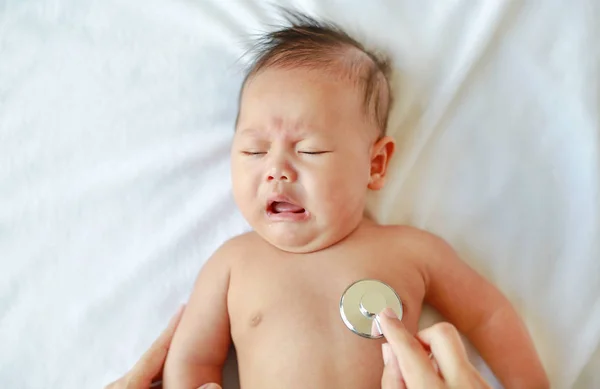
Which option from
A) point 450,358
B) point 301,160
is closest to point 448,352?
point 450,358

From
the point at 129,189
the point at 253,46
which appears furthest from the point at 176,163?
the point at 253,46

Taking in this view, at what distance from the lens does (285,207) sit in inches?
44.8

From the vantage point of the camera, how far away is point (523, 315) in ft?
3.88

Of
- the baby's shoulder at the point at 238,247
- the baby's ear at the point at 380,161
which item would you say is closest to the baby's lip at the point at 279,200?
the baby's shoulder at the point at 238,247

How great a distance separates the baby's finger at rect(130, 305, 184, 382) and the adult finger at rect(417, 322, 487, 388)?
55 centimetres

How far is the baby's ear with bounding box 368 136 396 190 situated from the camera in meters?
1.24

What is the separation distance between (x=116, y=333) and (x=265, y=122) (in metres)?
0.57

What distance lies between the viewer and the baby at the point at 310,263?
3.54ft

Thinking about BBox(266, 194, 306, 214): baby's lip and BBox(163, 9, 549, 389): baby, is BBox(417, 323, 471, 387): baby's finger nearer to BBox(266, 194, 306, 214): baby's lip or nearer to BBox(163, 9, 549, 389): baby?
BBox(163, 9, 549, 389): baby

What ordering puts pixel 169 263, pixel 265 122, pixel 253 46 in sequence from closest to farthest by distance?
pixel 265 122 → pixel 169 263 → pixel 253 46

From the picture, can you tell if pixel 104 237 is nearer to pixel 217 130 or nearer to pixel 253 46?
pixel 217 130

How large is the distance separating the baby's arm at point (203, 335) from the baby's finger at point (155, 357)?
20 mm

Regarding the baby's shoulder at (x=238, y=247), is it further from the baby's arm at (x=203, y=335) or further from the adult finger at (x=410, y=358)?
the adult finger at (x=410, y=358)

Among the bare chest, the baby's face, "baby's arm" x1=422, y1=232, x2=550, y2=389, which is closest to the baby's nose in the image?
the baby's face
